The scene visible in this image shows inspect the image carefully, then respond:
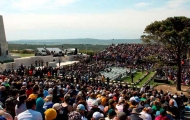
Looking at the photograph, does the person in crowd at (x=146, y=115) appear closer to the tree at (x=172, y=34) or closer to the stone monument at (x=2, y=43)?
the tree at (x=172, y=34)

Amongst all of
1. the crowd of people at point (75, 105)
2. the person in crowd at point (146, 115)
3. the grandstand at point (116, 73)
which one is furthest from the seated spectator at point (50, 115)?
the grandstand at point (116, 73)

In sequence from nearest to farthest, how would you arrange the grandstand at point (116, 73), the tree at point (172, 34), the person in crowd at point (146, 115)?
the person in crowd at point (146, 115) → the tree at point (172, 34) → the grandstand at point (116, 73)

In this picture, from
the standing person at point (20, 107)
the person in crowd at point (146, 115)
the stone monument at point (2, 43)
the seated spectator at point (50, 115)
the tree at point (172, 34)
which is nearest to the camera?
the seated spectator at point (50, 115)

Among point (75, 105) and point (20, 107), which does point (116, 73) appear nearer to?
point (75, 105)

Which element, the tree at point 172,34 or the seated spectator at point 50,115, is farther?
the tree at point 172,34

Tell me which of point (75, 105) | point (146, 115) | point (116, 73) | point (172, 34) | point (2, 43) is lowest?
point (116, 73)

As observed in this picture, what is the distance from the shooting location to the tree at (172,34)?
2488 cm

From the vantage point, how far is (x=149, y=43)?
27.9 m

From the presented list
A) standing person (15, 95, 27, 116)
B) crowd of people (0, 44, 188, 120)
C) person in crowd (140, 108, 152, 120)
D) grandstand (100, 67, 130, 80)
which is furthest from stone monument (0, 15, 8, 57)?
person in crowd (140, 108, 152, 120)

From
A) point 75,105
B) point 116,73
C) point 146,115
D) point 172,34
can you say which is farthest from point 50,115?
point 116,73

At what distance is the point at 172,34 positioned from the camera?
81.8 ft

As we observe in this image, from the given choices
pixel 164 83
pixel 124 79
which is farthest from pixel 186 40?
pixel 124 79

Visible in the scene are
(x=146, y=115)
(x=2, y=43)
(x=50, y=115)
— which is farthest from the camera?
(x=2, y=43)

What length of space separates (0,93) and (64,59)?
112 ft
